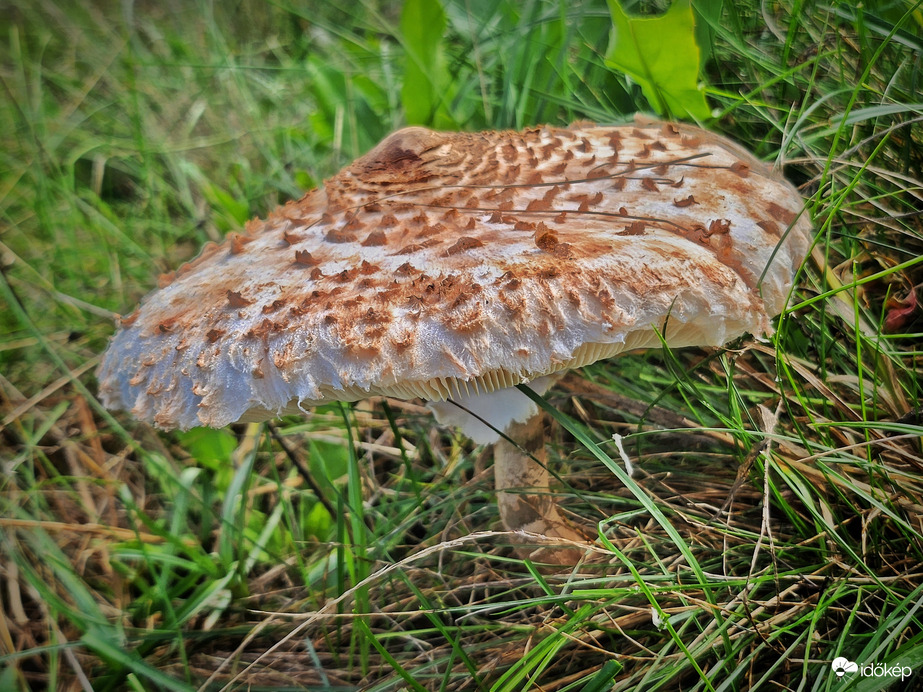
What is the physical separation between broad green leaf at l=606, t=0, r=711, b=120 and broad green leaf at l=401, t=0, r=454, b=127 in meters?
0.91

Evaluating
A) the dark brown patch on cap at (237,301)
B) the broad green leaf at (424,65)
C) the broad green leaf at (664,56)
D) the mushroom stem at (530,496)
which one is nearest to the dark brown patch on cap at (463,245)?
the dark brown patch on cap at (237,301)

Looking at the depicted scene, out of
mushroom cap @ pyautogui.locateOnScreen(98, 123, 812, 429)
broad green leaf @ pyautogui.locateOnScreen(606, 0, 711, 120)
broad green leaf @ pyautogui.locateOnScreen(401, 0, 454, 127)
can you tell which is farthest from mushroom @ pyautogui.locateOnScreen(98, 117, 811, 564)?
broad green leaf @ pyautogui.locateOnScreen(401, 0, 454, 127)

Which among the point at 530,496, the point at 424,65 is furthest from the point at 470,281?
the point at 424,65

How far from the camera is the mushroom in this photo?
1.31 metres

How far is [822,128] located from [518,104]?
127 cm

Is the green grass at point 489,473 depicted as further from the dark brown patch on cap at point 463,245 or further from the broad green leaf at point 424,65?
the dark brown patch on cap at point 463,245

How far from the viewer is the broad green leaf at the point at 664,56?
6.88 feet

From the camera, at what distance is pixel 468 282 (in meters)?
1.36

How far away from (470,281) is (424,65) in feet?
6.51

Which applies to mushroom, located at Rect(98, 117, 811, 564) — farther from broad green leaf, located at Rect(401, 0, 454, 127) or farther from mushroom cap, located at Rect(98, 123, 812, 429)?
broad green leaf, located at Rect(401, 0, 454, 127)

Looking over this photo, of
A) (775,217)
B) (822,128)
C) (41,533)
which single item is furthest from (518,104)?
(41,533)

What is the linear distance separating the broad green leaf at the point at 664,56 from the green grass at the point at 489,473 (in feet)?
0.85

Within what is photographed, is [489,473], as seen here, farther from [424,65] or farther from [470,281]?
[424,65]

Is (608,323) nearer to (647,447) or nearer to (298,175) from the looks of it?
(647,447)
